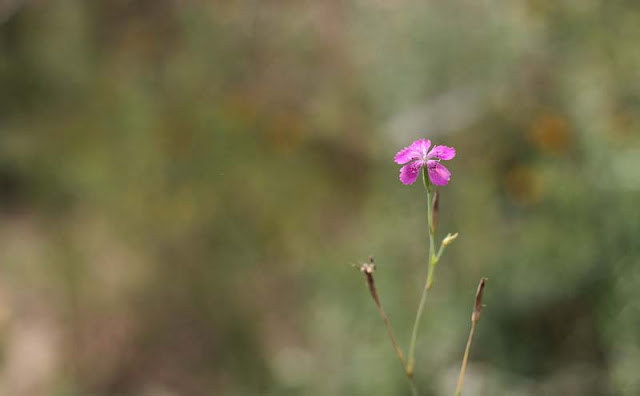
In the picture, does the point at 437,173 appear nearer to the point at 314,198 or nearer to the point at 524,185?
the point at 524,185

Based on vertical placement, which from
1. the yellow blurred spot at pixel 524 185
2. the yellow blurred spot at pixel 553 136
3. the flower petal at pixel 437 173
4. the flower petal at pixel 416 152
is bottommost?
the flower petal at pixel 437 173

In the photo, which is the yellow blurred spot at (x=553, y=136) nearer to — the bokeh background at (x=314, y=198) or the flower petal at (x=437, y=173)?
the bokeh background at (x=314, y=198)

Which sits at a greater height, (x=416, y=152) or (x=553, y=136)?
(x=553, y=136)

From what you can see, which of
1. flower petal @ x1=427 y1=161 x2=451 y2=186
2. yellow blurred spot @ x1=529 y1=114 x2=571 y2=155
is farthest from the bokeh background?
flower petal @ x1=427 y1=161 x2=451 y2=186

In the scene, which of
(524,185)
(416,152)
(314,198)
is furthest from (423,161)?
(314,198)

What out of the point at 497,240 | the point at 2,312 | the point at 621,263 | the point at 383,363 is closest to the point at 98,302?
the point at 2,312

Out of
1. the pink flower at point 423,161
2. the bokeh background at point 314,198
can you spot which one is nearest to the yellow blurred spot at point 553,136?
the bokeh background at point 314,198
